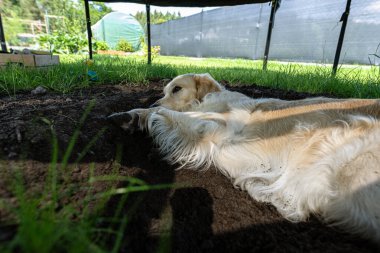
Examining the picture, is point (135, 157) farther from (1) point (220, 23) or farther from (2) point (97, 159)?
(1) point (220, 23)

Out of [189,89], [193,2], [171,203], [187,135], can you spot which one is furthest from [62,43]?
[171,203]

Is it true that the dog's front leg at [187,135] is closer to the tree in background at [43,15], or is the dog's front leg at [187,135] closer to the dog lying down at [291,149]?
the dog lying down at [291,149]

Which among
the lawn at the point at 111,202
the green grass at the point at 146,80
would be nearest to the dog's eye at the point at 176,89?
the lawn at the point at 111,202

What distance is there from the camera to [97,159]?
1.62 metres

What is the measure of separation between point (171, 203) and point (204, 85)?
5.86 feet

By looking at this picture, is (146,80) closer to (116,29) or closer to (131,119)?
(131,119)

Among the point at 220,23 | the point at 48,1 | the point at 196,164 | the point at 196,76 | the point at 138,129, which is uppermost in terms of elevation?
the point at 48,1

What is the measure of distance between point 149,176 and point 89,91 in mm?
2439

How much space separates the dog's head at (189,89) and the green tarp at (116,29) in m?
24.0

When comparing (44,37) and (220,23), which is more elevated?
(220,23)

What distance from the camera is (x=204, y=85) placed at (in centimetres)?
297

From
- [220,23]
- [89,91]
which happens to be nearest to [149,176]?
[89,91]

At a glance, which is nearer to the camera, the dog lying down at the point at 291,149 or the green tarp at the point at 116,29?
the dog lying down at the point at 291,149

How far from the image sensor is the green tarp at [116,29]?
24766 mm
